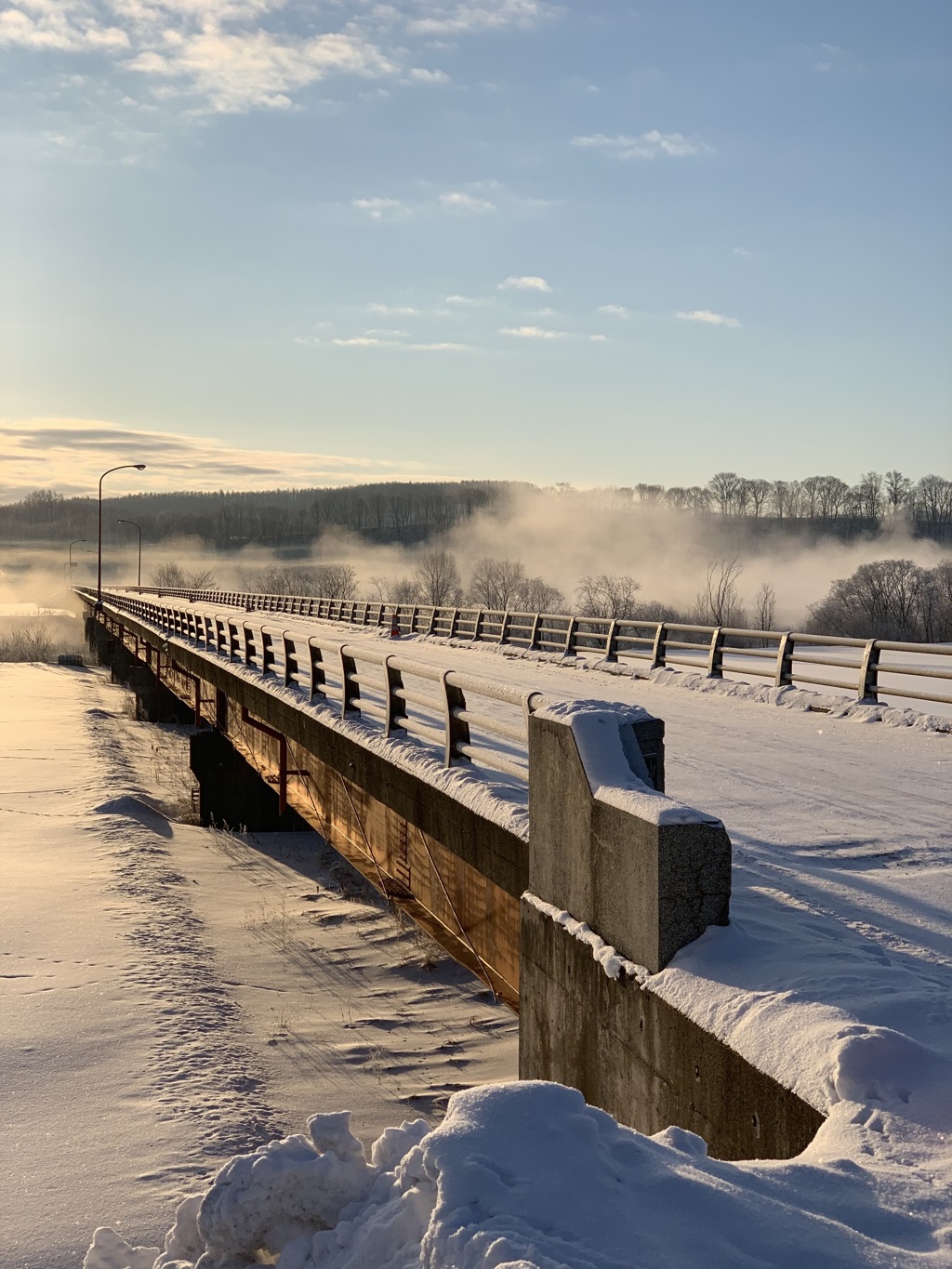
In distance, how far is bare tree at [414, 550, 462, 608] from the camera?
143 m

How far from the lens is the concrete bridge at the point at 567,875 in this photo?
4688 mm

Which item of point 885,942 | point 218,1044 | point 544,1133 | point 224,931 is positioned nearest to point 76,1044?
point 218,1044

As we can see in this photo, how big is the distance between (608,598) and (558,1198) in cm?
13223

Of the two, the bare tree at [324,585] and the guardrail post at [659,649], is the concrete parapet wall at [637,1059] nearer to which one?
the guardrail post at [659,649]

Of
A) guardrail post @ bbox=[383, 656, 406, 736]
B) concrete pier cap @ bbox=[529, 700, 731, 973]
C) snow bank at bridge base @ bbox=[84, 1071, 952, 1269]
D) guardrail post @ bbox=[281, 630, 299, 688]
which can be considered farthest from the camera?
Answer: guardrail post @ bbox=[281, 630, 299, 688]

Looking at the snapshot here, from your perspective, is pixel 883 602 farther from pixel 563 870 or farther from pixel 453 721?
pixel 563 870

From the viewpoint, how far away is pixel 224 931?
60.1 feet

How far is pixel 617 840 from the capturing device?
5.56 metres

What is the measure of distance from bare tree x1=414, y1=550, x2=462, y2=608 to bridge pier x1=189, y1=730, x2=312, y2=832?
11123 centimetres

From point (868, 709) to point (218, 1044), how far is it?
9.98 m

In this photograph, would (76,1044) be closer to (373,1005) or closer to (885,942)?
(373,1005)

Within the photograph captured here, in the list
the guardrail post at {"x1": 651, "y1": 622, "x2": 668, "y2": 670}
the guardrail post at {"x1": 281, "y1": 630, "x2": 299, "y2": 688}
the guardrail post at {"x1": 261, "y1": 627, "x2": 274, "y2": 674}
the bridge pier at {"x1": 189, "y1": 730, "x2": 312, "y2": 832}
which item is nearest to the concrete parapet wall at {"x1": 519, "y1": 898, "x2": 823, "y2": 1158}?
the guardrail post at {"x1": 281, "y1": 630, "x2": 299, "y2": 688}

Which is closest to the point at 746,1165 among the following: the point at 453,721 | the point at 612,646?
the point at 453,721

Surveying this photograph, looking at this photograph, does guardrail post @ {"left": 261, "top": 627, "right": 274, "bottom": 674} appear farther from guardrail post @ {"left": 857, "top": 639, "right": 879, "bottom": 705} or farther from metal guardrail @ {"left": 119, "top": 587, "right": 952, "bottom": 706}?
guardrail post @ {"left": 857, "top": 639, "right": 879, "bottom": 705}
